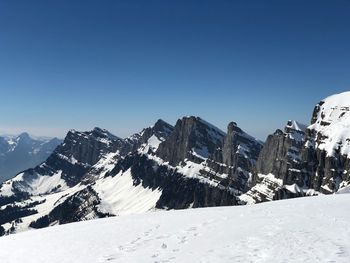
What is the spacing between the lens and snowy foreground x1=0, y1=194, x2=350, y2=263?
29.0 meters

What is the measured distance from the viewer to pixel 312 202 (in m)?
49.2

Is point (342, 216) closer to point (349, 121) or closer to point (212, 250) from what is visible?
point (212, 250)

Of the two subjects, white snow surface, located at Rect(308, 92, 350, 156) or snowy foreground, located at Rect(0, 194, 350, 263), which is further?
white snow surface, located at Rect(308, 92, 350, 156)

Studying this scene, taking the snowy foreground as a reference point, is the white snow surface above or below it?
above

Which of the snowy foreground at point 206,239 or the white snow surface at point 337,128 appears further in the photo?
the white snow surface at point 337,128

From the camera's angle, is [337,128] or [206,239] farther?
[337,128]

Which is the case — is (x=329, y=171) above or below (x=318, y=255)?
above

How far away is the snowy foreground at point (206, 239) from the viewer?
29.0 metres

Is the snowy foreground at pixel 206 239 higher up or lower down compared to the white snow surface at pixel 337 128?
lower down

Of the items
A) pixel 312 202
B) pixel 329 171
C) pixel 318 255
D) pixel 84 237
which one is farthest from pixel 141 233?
pixel 329 171

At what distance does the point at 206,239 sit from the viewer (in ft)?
111

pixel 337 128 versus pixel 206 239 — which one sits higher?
pixel 337 128

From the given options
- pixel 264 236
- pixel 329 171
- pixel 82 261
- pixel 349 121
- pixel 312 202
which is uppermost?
pixel 349 121

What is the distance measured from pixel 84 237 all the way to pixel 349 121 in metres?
163
